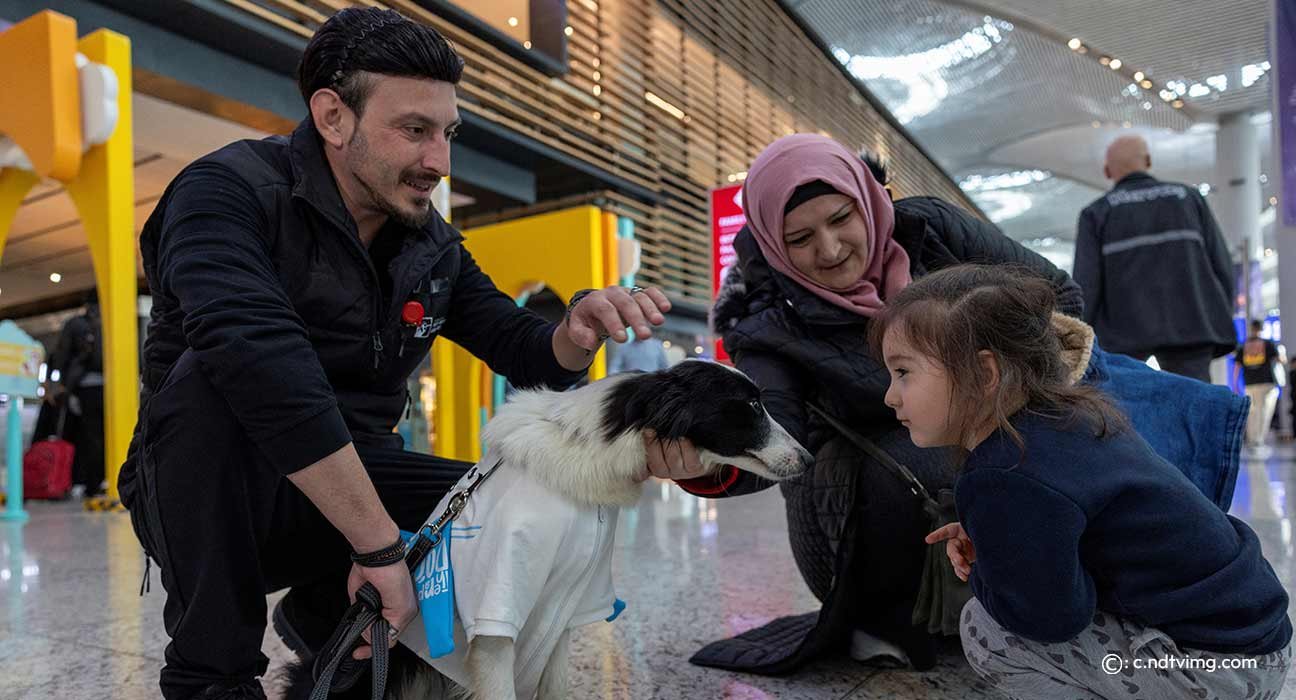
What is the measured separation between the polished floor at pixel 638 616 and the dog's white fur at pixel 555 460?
0.38m

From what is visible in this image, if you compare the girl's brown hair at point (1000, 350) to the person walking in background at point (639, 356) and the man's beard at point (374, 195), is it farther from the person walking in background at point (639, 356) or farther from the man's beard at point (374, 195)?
the person walking in background at point (639, 356)

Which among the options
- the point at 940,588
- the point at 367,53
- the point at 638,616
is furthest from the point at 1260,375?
the point at 367,53

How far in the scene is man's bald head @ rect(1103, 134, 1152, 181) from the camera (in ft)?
13.9

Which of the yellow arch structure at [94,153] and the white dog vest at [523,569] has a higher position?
the yellow arch structure at [94,153]

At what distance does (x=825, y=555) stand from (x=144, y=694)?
1.46 m

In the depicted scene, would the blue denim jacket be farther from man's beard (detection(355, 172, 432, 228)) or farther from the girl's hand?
man's beard (detection(355, 172, 432, 228))

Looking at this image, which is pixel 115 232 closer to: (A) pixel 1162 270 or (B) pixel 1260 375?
(A) pixel 1162 270

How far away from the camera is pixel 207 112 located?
21.9 feet

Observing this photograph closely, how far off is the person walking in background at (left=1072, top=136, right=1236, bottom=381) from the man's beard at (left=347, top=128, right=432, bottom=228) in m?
3.65

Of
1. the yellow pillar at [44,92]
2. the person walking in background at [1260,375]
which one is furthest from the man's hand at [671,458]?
the person walking in background at [1260,375]

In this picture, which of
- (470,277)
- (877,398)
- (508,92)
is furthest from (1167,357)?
(508,92)

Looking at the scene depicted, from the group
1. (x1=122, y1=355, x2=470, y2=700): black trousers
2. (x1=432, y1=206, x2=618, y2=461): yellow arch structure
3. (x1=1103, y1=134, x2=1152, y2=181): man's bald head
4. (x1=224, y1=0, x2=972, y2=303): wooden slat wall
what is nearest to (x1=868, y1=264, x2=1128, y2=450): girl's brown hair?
(x1=122, y1=355, x2=470, y2=700): black trousers

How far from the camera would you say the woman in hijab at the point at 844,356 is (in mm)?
1888

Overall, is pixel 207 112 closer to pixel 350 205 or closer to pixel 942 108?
pixel 350 205
